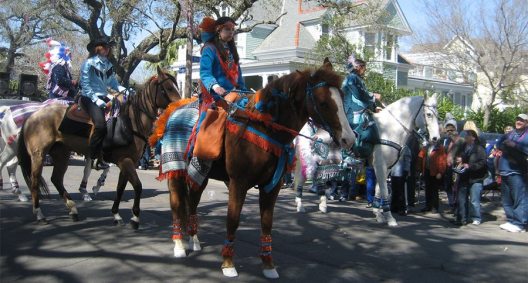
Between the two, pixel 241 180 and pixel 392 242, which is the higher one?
pixel 241 180

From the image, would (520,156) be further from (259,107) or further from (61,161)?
(61,161)

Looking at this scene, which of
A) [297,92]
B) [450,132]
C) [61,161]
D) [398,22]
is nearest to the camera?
[297,92]

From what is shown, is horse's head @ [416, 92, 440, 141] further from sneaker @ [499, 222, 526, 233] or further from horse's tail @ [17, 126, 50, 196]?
horse's tail @ [17, 126, 50, 196]

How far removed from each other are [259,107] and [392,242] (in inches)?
138

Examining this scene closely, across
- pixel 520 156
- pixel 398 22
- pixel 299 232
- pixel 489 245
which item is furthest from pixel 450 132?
pixel 398 22

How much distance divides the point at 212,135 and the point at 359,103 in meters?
4.64

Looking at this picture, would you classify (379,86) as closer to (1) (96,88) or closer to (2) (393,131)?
(2) (393,131)

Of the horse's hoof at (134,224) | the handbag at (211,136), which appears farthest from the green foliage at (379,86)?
the handbag at (211,136)

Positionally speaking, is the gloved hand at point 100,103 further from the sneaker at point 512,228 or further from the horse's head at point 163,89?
the sneaker at point 512,228

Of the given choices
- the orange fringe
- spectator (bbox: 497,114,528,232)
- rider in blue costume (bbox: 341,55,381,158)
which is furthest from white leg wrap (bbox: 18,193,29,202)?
spectator (bbox: 497,114,528,232)

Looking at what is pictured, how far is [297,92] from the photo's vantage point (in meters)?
5.03

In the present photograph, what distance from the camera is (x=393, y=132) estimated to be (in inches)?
365

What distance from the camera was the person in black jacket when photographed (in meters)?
9.50

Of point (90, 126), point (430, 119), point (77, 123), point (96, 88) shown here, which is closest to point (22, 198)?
point (77, 123)
